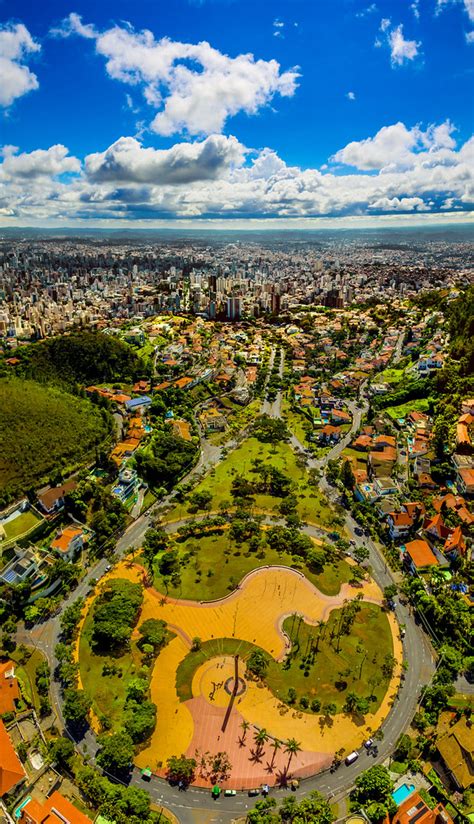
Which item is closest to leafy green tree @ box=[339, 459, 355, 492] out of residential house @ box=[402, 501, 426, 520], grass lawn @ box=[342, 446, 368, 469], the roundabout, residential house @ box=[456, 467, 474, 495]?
grass lawn @ box=[342, 446, 368, 469]

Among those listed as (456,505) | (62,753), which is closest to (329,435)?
(456,505)

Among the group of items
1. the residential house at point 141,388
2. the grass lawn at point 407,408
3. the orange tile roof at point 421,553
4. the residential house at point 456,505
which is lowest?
the orange tile roof at point 421,553

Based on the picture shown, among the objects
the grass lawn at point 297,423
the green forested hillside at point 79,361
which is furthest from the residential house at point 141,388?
the grass lawn at point 297,423

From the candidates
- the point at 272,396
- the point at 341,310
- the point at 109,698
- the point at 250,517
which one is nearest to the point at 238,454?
the point at 250,517

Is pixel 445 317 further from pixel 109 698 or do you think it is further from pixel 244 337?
pixel 109 698

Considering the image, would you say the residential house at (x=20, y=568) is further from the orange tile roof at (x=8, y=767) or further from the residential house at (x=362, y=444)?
the residential house at (x=362, y=444)

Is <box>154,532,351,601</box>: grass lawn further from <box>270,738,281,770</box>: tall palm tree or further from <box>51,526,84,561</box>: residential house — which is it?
<box>270,738,281,770</box>: tall palm tree
